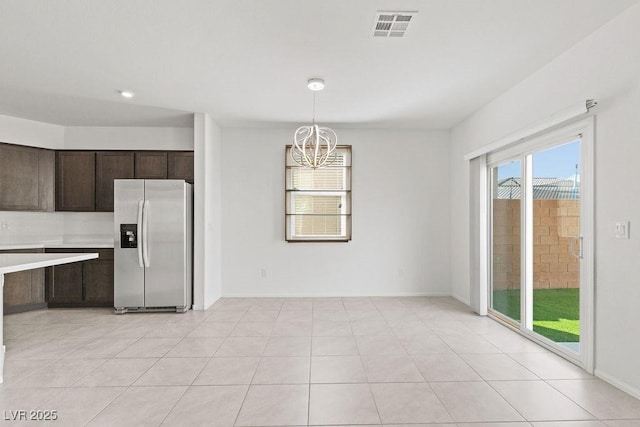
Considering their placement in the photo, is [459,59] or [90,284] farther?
[90,284]

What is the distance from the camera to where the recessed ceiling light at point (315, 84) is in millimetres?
3592

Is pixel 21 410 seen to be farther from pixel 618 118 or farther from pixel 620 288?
pixel 618 118

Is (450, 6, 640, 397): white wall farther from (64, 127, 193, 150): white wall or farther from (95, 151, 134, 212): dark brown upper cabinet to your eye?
(95, 151, 134, 212): dark brown upper cabinet

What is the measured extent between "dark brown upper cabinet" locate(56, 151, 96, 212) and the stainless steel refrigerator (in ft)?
2.71

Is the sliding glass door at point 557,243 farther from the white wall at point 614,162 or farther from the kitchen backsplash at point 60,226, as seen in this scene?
the kitchen backsplash at point 60,226

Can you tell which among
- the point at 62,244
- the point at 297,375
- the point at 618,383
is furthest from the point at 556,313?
the point at 62,244

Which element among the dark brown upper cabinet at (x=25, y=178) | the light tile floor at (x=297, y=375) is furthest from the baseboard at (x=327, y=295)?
the dark brown upper cabinet at (x=25, y=178)

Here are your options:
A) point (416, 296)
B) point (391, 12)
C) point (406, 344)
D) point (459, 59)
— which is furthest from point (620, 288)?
point (416, 296)

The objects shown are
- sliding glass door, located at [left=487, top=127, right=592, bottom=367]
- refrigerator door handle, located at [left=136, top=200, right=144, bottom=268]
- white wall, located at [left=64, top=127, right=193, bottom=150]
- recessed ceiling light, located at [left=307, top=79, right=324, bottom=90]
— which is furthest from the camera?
white wall, located at [left=64, top=127, right=193, bottom=150]

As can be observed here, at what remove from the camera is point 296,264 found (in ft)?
18.3

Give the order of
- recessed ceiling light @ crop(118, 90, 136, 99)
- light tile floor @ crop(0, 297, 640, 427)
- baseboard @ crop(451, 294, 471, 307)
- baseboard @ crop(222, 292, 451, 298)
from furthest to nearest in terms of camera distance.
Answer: baseboard @ crop(222, 292, 451, 298) → baseboard @ crop(451, 294, 471, 307) → recessed ceiling light @ crop(118, 90, 136, 99) → light tile floor @ crop(0, 297, 640, 427)

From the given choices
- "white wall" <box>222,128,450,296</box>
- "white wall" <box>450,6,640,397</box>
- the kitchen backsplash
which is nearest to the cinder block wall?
"white wall" <box>450,6,640,397</box>

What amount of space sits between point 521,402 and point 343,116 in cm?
379

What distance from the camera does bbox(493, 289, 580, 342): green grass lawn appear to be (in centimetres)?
308
